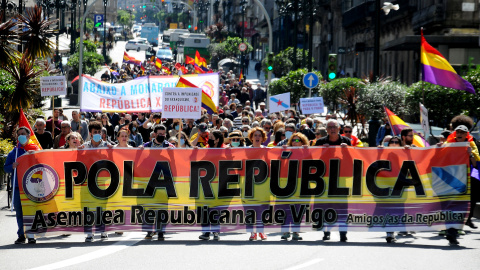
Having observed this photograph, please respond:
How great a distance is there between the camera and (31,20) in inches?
801

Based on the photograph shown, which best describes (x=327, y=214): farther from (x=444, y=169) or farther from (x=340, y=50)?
(x=340, y=50)

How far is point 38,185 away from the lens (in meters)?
11.8

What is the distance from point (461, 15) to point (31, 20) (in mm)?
23578

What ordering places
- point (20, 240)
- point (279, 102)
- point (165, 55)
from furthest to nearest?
point (165, 55), point (279, 102), point (20, 240)

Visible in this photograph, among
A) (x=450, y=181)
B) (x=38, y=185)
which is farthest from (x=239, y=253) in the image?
(x=450, y=181)

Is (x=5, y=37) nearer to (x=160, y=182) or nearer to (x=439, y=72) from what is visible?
(x=160, y=182)

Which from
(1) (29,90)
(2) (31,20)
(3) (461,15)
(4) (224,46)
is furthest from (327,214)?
(4) (224,46)

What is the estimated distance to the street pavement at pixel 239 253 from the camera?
9773mm

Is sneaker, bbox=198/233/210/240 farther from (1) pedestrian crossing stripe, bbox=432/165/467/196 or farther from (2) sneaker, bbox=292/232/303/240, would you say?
(1) pedestrian crossing stripe, bbox=432/165/467/196

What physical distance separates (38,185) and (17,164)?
38 cm

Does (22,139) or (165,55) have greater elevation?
(165,55)

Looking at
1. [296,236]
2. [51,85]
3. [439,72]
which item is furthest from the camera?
[51,85]

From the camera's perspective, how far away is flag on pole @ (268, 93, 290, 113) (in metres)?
25.1

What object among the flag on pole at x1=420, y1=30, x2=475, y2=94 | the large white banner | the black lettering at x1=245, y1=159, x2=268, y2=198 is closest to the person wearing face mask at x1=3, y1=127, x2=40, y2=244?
the black lettering at x1=245, y1=159, x2=268, y2=198
